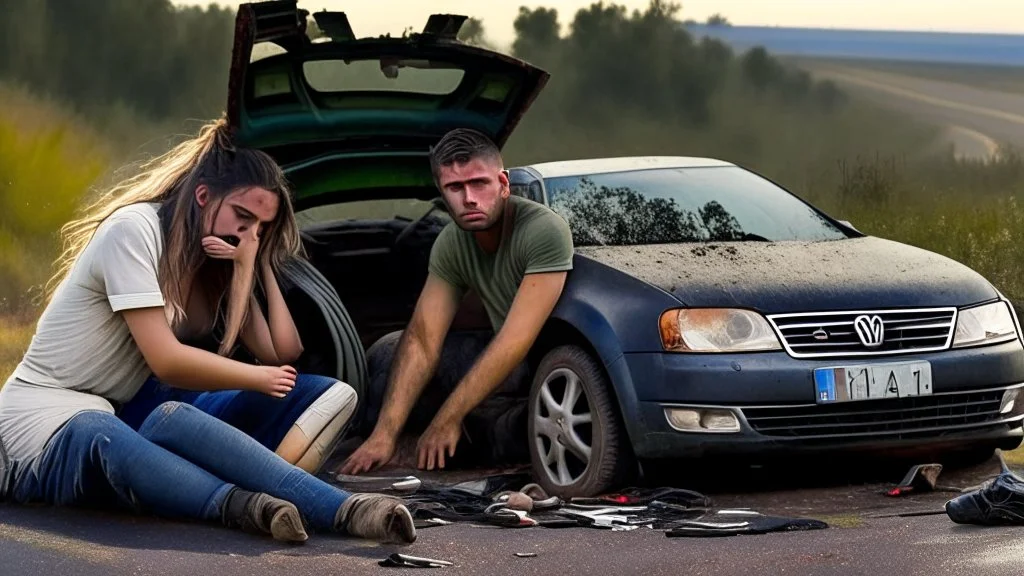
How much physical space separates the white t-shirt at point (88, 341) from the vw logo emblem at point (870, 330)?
109 inches

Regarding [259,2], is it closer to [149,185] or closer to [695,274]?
[149,185]

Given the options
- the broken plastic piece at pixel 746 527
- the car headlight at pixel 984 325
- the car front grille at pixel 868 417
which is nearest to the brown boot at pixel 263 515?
the broken plastic piece at pixel 746 527

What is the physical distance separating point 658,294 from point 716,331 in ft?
0.90

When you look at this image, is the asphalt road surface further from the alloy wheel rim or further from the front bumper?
the alloy wheel rim

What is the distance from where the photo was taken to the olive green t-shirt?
732cm

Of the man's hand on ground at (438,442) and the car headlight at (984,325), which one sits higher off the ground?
the car headlight at (984,325)

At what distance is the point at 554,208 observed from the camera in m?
7.84

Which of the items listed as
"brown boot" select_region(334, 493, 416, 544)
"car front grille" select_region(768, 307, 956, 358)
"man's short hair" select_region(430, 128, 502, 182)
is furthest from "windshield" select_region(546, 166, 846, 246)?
"brown boot" select_region(334, 493, 416, 544)

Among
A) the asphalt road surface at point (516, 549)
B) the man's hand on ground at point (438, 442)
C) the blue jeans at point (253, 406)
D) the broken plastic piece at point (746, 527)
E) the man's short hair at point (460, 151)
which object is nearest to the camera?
the asphalt road surface at point (516, 549)

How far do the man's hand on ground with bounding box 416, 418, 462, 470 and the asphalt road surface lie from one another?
1276mm

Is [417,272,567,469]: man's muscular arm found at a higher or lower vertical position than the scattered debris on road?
higher

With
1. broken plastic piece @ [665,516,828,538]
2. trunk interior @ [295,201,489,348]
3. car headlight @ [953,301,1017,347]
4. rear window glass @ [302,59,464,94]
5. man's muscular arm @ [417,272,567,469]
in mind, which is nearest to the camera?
broken plastic piece @ [665,516,828,538]

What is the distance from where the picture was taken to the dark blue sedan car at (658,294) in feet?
22.1

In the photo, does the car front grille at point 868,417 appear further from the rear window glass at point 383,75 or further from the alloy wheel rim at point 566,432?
the rear window glass at point 383,75
